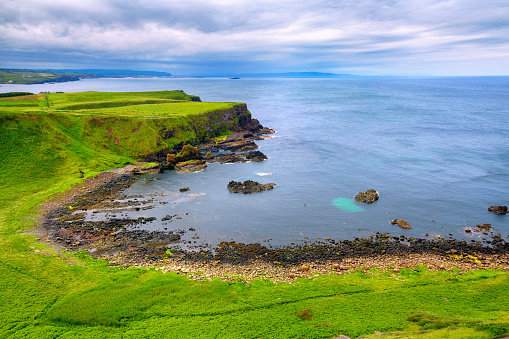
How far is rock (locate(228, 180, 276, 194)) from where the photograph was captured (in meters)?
70.6

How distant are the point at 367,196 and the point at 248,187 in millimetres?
26116

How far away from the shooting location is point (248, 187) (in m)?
71.8

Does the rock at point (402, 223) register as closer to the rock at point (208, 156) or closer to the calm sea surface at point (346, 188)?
the calm sea surface at point (346, 188)

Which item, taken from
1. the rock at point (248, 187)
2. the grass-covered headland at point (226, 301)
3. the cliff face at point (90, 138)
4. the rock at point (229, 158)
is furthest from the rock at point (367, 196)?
the cliff face at point (90, 138)

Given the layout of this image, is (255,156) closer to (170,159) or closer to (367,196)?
(170,159)

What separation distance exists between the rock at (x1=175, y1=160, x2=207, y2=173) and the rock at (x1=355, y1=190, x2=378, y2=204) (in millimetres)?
43033

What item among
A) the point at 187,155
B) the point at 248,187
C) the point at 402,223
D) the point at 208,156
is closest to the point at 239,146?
the point at 208,156

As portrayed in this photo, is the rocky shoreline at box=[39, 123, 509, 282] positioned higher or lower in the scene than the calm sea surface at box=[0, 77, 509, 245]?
lower

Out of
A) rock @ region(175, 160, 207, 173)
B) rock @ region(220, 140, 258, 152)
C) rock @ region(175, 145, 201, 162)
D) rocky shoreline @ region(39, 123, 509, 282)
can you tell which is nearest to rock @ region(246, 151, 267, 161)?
rock @ region(220, 140, 258, 152)

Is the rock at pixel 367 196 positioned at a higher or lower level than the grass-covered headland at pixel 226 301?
higher

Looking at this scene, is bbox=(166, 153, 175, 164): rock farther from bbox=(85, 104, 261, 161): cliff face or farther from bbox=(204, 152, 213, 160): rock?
bbox=(204, 152, 213, 160): rock

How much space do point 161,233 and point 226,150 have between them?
180 ft

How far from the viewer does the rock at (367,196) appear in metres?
63.6

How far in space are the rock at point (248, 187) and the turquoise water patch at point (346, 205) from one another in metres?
15.6
